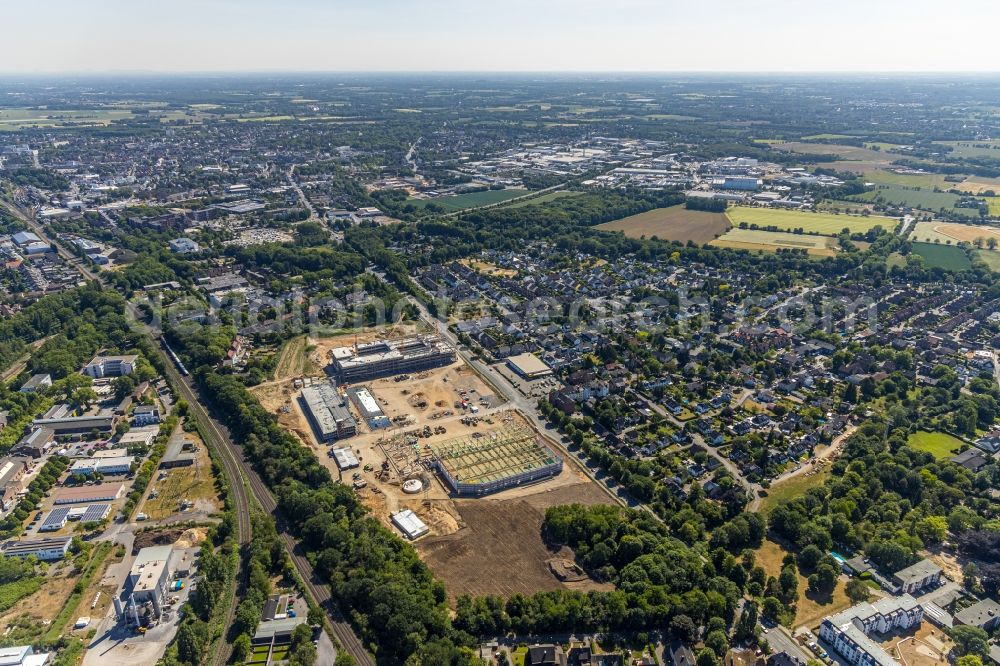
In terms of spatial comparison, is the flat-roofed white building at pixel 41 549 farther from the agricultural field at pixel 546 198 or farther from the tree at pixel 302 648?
the agricultural field at pixel 546 198

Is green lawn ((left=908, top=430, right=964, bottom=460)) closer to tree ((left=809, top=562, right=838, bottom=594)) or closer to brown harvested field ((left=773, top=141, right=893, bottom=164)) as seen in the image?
tree ((left=809, top=562, right=838, bottom=594))

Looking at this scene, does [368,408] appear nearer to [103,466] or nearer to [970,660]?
[103,466]

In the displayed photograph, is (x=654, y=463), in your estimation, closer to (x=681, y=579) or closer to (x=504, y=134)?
(x=681, y=579)

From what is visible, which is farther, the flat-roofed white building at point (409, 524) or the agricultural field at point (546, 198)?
the agricultural field at point (546, 198)

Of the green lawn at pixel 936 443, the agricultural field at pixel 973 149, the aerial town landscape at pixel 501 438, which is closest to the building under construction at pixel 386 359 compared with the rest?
the aerial town landscape at pixel 501 438

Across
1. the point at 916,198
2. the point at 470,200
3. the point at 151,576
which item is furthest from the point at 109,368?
the point at 916,198

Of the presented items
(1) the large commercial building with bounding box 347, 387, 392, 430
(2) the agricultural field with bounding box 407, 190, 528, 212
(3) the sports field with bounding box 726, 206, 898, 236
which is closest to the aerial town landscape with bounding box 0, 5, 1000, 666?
(1) the large commercial building with bounding box 347, 387, 392, 430
